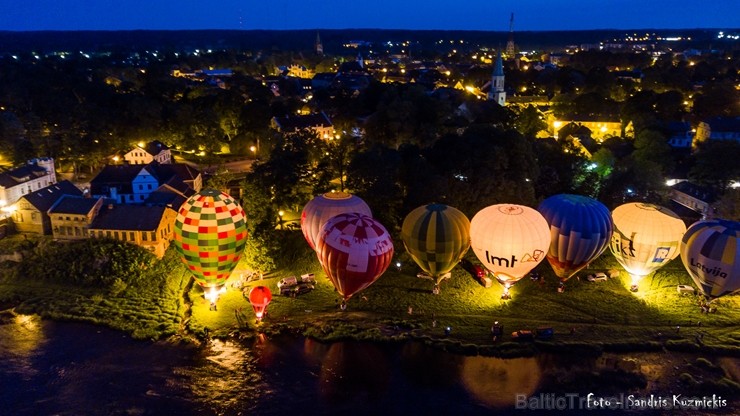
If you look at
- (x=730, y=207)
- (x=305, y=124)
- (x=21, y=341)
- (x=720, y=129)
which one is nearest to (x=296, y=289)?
(x=21, y=341)

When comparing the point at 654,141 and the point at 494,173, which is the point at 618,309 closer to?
the point at 494,173

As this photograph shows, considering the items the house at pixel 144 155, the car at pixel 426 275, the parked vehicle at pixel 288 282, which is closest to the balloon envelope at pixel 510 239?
the car at pixel 426 275

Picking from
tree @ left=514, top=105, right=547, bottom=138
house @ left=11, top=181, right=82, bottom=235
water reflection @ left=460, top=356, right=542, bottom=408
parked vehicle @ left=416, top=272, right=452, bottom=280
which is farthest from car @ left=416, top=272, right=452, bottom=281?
tree @ left=514, top=105, right=547, bottom=138

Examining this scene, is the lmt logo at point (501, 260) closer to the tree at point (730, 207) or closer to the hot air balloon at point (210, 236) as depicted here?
the hot air balloon at point (210, 236)

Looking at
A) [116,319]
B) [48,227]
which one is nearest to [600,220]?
[116,319]

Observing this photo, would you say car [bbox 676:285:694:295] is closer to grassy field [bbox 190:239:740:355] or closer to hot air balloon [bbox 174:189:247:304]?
grassy field [bbox 190:239:740:355]
